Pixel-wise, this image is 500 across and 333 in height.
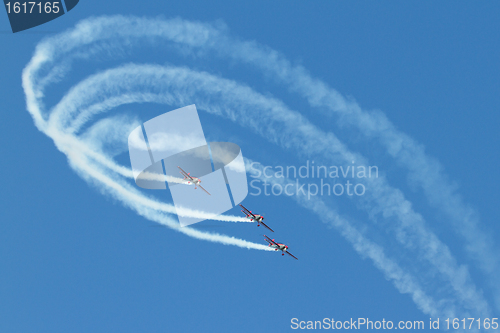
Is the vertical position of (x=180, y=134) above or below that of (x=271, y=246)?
above

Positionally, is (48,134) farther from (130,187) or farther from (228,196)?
(228,196)

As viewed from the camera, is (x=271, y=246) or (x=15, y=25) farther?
(x=271, y=246)

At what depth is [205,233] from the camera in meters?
102

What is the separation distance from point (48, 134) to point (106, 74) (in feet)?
32.9

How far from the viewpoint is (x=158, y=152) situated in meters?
95.6

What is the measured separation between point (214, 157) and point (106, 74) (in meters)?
16.1

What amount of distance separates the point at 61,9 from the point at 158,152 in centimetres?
2037

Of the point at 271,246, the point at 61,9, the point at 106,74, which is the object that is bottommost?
the point at 271,246

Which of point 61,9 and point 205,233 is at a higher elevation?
point 61,9

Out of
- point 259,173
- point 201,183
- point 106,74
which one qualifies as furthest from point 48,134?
point 259,173

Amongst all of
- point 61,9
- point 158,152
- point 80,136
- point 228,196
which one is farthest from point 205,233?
point 61,9

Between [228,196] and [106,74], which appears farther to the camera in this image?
[228,196]

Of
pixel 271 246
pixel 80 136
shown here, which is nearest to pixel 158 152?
pixel 80 136

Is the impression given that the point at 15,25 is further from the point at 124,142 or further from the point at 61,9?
the point at 124,142
